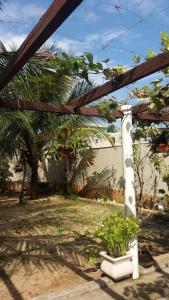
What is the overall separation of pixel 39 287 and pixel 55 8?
3864 mm

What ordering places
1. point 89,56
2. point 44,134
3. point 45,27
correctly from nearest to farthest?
point 45,27 < point 89,56 < point 44,134

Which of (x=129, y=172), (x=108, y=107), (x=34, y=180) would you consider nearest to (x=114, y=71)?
(x=108, y=107)

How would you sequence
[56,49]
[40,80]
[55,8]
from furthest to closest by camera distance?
[56,49] < [40,80] < [55,8]

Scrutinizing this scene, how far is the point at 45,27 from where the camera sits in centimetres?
292

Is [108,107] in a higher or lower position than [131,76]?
lower

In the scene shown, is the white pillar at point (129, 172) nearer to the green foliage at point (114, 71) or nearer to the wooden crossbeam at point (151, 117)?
the wooden crossbeam at point (151, 117)

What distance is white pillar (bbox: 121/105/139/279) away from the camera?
17.6ft

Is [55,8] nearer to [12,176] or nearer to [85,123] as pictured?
[85,123]

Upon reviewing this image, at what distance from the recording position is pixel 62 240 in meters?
7.92

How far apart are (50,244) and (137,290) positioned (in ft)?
9.76

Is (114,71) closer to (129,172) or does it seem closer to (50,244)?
(129,172)

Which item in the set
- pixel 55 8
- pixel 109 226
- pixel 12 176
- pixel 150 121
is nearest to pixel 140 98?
pixel 150 121

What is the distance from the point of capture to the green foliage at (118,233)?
202 inches

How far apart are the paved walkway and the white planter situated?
130 millimetres
